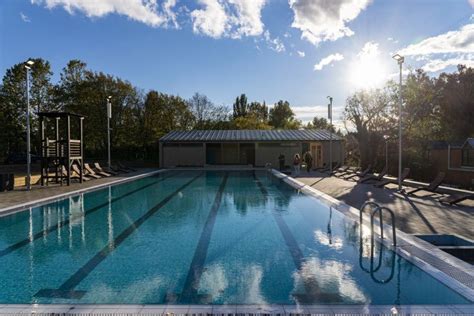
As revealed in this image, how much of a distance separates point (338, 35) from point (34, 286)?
14370mm

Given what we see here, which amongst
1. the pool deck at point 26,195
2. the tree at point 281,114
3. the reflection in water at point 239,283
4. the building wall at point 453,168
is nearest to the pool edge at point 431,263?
the reflection in water at point 239,283

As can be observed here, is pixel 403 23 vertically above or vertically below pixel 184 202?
above

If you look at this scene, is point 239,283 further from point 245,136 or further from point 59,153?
point 245,136

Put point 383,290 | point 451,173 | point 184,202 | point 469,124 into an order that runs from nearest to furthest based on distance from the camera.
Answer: point 383,290 < point 184,202 < point 451,173 < point 469,124

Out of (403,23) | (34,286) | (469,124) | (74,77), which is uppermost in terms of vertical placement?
(74,77)

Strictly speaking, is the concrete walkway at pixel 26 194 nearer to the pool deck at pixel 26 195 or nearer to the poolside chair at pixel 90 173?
the pool deck at pixel 26 195

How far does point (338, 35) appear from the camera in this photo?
15.2 m

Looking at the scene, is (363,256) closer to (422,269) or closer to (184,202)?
(422,269)

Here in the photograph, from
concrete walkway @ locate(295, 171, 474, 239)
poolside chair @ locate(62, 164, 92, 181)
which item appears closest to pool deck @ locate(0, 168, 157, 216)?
poolside chair @ locate(62, 164, 92, 181)

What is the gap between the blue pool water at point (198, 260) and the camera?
14.4 ft

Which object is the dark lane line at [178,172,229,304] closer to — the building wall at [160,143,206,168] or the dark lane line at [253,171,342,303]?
the dark lane line at [253,171,342,303]

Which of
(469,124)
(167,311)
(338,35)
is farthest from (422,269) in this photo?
(469,124)

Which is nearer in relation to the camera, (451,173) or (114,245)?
(114,245)

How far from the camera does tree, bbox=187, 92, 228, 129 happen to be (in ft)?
146
